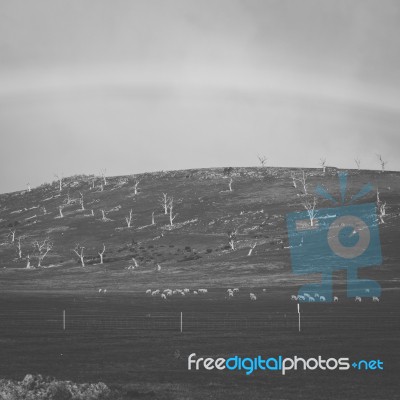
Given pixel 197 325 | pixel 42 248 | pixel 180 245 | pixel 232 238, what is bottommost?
pixel 197 325

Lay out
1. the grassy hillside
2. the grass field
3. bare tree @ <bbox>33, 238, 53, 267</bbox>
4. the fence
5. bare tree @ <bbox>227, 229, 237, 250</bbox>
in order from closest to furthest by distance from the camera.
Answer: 1. the grass field
2. the fence
3. the grassy hillside
4. bare tree @ <bbox>227, 229, 237, 250</bbox>
5. bare tree @ <bbox>33, 238, 53, 267</bbox>

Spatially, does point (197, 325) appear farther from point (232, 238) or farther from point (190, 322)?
point (232, 238)

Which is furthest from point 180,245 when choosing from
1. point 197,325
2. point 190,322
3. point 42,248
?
point 197,325

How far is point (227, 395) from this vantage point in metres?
19.6

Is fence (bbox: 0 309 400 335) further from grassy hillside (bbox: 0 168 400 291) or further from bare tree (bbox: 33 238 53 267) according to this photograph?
bare tree (bbox: 33 238 53 267)

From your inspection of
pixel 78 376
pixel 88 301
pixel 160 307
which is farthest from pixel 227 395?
pixel 88 301

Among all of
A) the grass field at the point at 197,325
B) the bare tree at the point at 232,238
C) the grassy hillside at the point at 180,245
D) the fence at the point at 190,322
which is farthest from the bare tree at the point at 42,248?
the fence at the point at 190,322

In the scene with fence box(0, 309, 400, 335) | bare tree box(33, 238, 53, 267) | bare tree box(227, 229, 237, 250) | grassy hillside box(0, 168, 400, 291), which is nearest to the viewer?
fence box(0, 309, 400, 335)

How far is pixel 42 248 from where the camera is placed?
160 meters

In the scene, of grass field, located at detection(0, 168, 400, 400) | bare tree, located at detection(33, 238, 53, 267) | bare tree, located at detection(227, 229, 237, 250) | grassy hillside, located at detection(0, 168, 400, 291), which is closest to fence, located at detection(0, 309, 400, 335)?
grass field, located at detection(0, 168, 400, 400)

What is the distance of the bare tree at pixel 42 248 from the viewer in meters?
142

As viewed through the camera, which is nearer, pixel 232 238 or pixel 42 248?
pixel 232 238

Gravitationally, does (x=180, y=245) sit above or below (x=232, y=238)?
below

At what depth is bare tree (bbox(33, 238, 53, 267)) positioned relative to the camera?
142m
